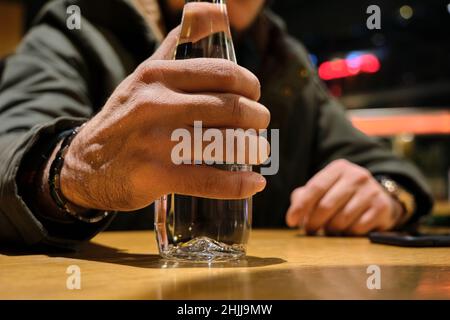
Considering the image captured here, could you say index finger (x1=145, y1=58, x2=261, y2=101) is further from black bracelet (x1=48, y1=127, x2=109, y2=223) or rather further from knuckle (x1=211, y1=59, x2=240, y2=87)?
black bracelet (x1=48, y1=127, x2=109, y2=223)

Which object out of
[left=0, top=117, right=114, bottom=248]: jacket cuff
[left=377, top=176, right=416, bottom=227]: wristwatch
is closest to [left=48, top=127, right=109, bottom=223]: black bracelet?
[left=0, top=117, right=114, bottom=248]: jacket cuff

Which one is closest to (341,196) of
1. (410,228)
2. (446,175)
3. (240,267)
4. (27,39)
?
(410,228)

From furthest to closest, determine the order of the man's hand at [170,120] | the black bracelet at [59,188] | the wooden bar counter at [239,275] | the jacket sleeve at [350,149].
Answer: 1. the jacket sleeve at [350,149]
2. the black bracelet at [59,188]
3. the man's hand at [170,120]
4. the wooden bar counter at [239,275]

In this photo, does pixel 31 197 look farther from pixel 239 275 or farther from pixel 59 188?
pixel 239 275

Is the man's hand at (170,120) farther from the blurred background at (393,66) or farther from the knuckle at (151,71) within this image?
the blurred background at (393,66)

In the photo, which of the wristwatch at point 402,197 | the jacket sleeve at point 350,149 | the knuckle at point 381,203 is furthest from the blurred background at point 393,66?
the knuckle at point 381,203
